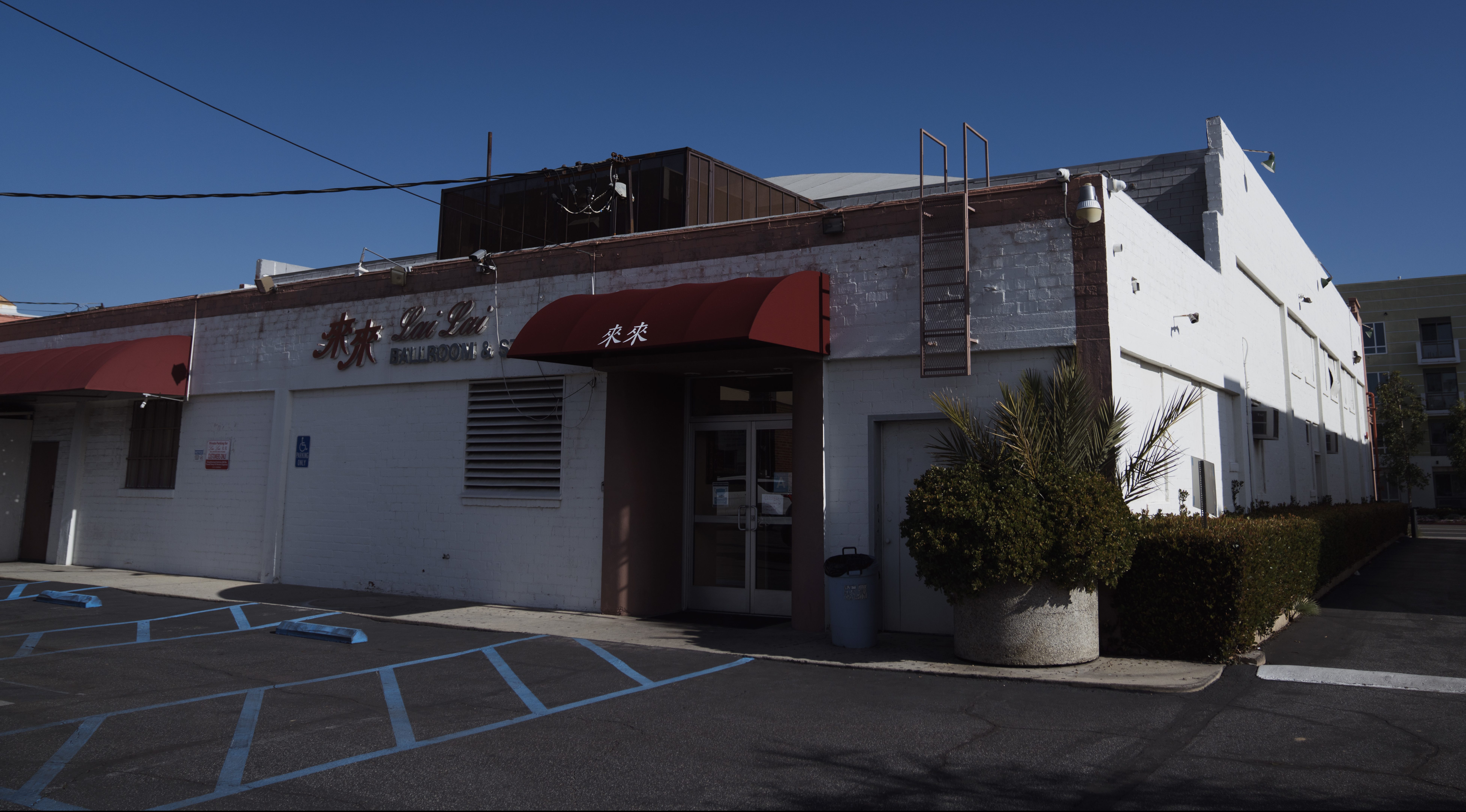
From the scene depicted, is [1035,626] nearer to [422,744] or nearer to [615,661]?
[615,661]

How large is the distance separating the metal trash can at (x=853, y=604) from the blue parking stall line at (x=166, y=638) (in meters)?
6.37

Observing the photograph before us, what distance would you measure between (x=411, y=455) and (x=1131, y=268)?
32.6 ft

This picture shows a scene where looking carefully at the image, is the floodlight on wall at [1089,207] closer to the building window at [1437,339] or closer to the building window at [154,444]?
the building window at [154,444]

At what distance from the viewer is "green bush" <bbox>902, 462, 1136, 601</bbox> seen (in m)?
7.79

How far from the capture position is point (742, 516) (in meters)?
11.7

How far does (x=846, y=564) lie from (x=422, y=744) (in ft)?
15.4

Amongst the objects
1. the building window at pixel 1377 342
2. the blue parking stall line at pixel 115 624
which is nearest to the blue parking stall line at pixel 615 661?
the blue parking stall line at pixel 115 624

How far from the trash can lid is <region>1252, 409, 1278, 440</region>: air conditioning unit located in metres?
9.41

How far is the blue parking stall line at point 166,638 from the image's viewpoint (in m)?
8.79

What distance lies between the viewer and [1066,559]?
7.80 meters

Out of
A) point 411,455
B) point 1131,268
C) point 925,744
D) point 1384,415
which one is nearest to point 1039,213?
point 1131,268

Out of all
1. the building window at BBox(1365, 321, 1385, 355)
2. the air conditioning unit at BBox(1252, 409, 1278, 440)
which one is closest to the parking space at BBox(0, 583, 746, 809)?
the air conditioning unit at BBox(1252, 409, 1278, 440)

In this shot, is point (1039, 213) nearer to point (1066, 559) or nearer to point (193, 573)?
point (1066, 559)

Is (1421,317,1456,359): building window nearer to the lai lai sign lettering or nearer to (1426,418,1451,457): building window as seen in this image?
(1426,418,1451,457): building window
